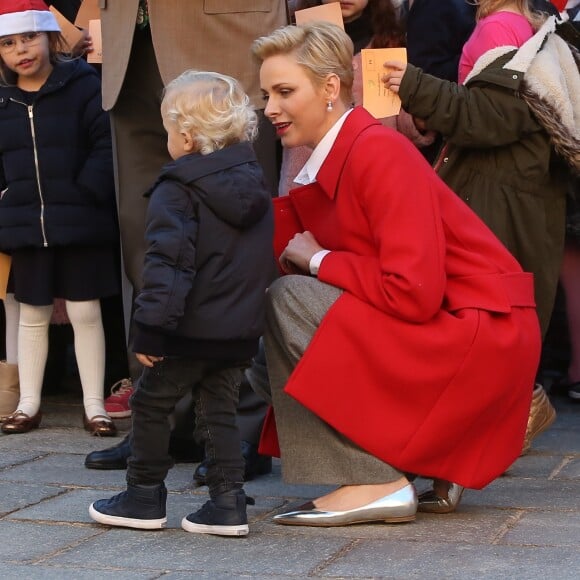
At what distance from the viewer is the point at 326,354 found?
3719 mm

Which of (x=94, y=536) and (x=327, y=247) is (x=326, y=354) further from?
(x=94, y=536)

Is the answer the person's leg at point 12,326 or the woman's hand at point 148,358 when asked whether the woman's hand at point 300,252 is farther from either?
the person's leg at point 12,326

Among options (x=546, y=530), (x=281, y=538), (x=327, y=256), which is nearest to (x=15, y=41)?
(x=327, y=256)

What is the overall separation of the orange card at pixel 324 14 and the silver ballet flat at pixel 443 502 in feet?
4.94

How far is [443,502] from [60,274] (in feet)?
6.55

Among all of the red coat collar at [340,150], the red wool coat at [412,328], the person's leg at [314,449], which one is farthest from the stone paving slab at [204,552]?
the red coat collar at [340,150]

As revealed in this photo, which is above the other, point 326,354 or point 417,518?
point 326,354

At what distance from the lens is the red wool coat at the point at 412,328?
3.67 m

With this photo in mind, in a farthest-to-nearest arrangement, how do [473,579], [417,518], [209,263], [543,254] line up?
[543,254], [417,518], [209,263], [473,579]

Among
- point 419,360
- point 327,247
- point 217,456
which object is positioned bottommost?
point 217,456

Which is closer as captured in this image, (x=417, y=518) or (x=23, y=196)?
(x=417, y=518)

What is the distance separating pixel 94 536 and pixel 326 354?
2.59 feet

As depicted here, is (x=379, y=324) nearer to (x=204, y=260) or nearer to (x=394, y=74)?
(x=204, y=260)

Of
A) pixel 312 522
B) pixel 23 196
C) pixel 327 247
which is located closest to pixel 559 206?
pixel 327 247
